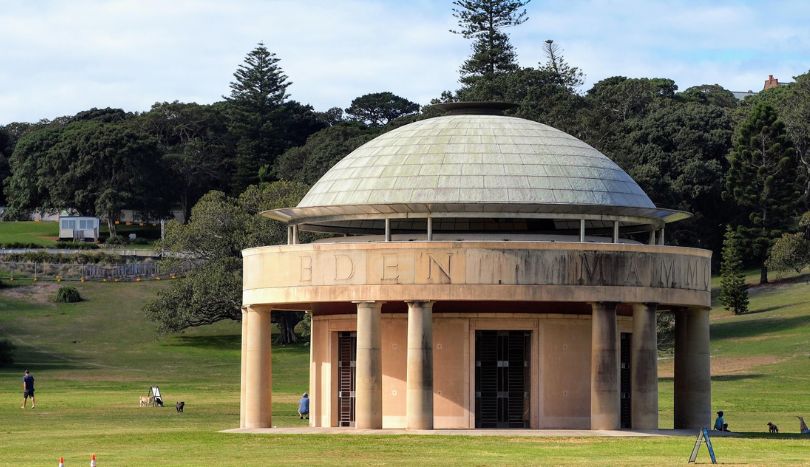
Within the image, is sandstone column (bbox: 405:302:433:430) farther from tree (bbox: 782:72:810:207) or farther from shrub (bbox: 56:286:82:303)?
tree (bbox: 782:72:810:207)

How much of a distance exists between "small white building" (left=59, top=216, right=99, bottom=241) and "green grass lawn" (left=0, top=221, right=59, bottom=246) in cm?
148

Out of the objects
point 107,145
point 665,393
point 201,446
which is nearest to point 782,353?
point 665,393

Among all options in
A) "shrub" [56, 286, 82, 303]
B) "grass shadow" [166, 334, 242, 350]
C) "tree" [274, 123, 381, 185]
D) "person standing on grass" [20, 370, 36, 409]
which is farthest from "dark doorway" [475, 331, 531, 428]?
"tree" [274, 123, 381, 185]

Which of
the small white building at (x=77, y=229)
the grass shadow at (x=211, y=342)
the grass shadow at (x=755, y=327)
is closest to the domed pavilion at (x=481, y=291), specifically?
the grass shadow at (x=755, y=327)

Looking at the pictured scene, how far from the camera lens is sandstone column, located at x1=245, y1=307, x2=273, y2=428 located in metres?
50.1

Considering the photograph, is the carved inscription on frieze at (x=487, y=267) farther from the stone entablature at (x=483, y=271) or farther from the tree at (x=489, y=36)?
the tree at (x=489, y=36)

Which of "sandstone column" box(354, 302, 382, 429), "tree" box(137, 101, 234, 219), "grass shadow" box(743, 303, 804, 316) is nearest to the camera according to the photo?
"sandstone column" box(354, 302, 382, 429)

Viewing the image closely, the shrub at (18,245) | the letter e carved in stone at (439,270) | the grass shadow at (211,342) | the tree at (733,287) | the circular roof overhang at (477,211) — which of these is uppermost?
the circular roof overhang at (477,211)

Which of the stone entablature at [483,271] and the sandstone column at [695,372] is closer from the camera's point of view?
the stone entablature at [483,271]

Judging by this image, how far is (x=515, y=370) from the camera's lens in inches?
1911

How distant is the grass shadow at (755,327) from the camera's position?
101688 mm

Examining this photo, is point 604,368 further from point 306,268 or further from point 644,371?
point 306,268

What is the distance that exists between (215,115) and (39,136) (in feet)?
66.3

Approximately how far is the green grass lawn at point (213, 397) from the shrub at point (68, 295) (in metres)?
1.28
